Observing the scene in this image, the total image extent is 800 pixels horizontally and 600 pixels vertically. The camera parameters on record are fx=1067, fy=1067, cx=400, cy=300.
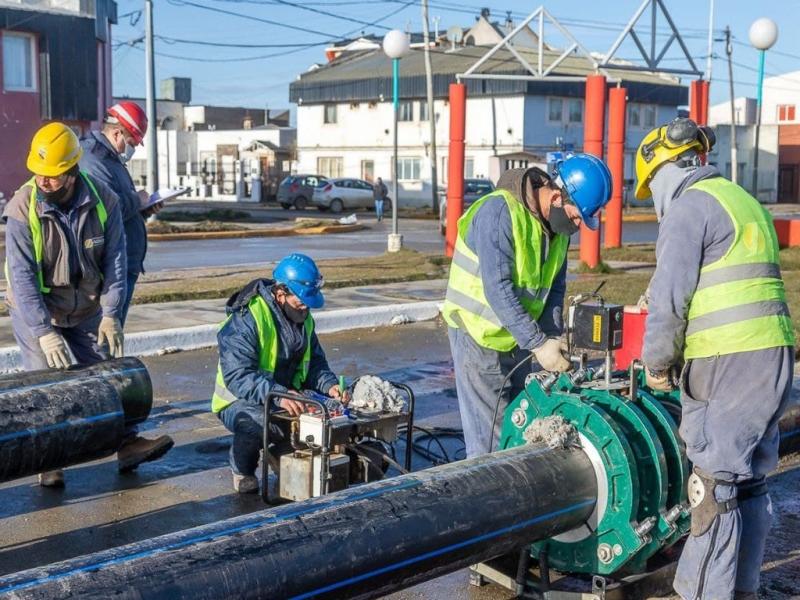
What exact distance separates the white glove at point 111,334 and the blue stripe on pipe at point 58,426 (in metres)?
0.44

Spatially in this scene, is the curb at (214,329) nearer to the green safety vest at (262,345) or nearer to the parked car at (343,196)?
the green safety vest at (262,345)

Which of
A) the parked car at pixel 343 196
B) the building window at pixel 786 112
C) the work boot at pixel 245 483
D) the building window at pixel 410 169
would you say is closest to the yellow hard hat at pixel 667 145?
the work boot at pixel 245 483

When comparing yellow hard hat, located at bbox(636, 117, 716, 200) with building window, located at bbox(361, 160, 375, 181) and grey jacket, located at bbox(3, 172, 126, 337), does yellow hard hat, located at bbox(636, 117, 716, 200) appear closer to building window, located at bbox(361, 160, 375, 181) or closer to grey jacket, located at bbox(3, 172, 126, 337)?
grey jacket, located at bbox(3, 172, 126, 337)

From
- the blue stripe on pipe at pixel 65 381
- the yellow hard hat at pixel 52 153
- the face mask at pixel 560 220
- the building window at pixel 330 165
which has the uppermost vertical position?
the building window at pixel 330 165

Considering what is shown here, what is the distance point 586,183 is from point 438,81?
45189 millimetres

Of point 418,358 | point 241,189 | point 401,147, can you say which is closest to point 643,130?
point 401,147

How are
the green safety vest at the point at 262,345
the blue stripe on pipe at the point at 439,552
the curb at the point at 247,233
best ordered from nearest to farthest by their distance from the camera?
the blue stripe on pipe at the point at 439,552, the green safety vest at the point at 262,345, the curb at the point at 247,233

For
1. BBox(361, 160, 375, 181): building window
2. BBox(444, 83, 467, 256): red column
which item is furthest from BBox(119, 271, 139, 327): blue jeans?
BBox(361, 160, 375, 181): building window

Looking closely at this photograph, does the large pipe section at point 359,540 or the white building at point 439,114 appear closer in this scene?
the large pipe section at point 359,540

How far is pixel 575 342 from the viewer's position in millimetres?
4477

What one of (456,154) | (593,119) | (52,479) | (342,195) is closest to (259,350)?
(52,479)

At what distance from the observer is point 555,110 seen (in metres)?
47.8

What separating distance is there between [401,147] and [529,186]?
46.4 m

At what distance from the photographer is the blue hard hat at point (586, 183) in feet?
15.8
